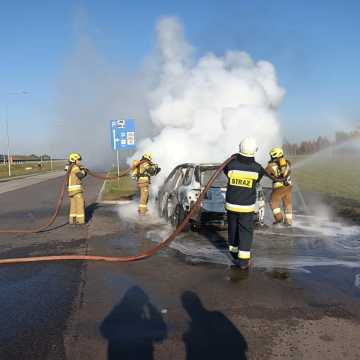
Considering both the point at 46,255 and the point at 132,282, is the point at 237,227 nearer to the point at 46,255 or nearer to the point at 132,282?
the point at 132,282

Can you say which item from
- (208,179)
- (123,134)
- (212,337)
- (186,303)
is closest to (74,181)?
(208,179)

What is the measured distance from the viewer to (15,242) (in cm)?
838

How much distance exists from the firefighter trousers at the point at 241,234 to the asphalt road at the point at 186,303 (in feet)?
0.85

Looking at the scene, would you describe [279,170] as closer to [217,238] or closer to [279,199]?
[279,199]

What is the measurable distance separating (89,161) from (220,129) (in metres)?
53.4

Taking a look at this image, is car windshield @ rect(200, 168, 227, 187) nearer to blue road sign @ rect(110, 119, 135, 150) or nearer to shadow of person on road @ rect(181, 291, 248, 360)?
shadow of person on road @ rect(181, 291, 248, 360)

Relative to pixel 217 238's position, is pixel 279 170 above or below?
above

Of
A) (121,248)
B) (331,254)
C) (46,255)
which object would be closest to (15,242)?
(46,255)


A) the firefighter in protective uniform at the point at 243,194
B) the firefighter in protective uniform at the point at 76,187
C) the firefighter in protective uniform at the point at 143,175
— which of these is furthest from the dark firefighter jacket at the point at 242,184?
the firefighter in protective uniform at the point at 143,175

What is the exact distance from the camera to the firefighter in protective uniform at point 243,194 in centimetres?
602

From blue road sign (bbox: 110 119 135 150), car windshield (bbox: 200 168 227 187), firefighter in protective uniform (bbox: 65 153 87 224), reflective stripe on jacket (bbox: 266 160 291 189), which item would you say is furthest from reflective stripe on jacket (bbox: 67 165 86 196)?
blue road sign (bbox: 110 119 135 150)

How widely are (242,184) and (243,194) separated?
139 millimetres

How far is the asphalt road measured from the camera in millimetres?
3646

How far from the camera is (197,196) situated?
27.9ft
